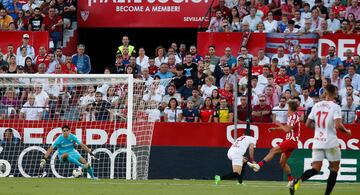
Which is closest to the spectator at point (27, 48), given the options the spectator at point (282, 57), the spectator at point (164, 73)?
the spectator at point (164, 73)

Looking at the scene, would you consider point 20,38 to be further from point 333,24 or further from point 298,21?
point 333,24

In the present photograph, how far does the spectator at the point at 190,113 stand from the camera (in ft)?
92.8

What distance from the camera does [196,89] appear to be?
28.7 metres

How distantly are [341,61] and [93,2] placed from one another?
8335 millimetres

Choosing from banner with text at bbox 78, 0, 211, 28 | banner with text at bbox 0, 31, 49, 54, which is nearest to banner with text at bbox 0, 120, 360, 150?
banner with text at bbox 0, 31, 49, 54

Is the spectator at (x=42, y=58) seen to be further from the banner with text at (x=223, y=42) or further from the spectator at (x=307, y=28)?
the spectator at (x=307, y=28)

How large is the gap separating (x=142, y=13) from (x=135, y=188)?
46.8 feet

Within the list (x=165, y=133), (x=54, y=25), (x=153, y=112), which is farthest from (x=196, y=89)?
(x=54, y=25)

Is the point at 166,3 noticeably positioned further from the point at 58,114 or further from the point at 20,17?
the point at 58,114

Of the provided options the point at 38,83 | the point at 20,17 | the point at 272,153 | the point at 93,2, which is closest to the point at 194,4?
the point at 93,2

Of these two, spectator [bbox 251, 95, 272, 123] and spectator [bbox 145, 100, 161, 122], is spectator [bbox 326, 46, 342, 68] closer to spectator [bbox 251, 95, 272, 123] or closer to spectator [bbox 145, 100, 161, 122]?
spectator [bbox 251, 95, 272, 123]

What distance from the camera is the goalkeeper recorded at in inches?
1041

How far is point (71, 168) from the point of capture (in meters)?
28.3

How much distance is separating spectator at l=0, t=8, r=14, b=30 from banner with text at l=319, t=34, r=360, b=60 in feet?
29.8
